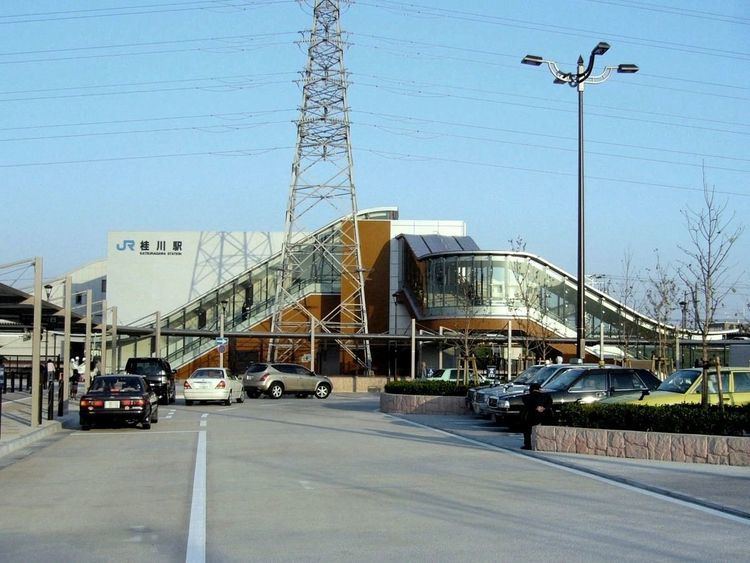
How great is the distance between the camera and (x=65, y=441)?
71.2ft

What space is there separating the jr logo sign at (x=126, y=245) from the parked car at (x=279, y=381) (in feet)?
119

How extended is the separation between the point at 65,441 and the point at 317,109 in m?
39.5

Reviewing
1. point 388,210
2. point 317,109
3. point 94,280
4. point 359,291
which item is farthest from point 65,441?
point 94,280

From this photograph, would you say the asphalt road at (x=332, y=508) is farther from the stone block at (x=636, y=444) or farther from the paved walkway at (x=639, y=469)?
the stone block at (x=636, y=444)

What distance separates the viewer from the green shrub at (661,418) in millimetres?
17188

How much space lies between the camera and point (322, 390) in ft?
142

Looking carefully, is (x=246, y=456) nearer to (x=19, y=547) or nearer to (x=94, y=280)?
(x=19, y=547)

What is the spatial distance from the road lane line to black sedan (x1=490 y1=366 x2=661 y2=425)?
974 centimetres

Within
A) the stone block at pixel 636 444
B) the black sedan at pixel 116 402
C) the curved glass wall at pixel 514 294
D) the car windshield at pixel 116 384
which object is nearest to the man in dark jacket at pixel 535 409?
the stone block at pixel 636 444

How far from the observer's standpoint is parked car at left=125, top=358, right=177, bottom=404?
1382 inches

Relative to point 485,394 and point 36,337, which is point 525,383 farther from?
point 36,337

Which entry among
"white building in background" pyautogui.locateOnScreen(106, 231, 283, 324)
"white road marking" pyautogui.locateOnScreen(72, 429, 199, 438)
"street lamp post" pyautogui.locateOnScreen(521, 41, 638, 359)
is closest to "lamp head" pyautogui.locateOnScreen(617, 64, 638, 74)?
"street lamp post" pyautogui.locateOnScreen(521, 41, 638, 359)

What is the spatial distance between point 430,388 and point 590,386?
863cm

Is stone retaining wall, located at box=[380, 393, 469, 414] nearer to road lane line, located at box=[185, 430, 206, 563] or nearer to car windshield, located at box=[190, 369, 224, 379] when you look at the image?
car windshield, located at box=[190, 369, 224, 379]
